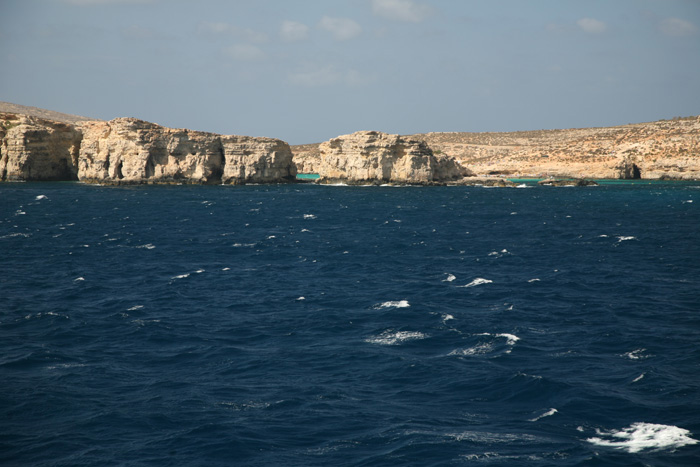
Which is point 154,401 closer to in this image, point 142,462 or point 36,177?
point 142,462

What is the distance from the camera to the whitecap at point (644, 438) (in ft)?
59.1

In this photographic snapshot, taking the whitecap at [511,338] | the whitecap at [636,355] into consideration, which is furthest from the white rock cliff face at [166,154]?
the whitecap at [636,355]

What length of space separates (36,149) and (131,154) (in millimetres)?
22077

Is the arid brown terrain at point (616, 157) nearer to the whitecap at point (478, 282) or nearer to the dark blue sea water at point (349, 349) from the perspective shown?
the dark blue sea water at point (349, 349)

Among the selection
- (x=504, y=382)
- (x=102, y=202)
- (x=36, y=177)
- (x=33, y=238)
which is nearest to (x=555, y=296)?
(x=504, y=382)

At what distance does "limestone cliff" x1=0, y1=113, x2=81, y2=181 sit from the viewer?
393ft

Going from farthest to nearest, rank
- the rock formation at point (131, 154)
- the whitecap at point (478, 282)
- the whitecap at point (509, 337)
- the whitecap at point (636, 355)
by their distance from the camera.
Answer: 1. the rock formation at point (131, 154)
2. the whitecap at point (478, 282)
3. the whitecap at point (509, 337)
4. the whitecap at point (636, 355)

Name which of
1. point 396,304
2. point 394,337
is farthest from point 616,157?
point 394,337

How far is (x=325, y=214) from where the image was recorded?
77.7 m

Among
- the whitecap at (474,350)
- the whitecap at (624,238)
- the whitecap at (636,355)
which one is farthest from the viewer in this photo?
the whitecap at (624,238)

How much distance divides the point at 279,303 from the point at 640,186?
110634 mm

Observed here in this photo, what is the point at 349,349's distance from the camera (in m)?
26.6

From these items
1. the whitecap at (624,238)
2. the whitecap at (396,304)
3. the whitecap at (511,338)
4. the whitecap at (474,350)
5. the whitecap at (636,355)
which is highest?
the whitecap at (624,238)

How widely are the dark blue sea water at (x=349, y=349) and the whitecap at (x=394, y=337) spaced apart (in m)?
0.13
